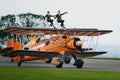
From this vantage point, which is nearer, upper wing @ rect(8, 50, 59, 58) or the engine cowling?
the engine cowling

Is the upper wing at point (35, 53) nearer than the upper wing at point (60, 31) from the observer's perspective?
Yes

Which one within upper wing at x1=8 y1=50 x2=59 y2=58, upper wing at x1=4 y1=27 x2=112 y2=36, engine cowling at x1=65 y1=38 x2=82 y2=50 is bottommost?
upper wing at x1=8 y1=50 x2=59 y2=58

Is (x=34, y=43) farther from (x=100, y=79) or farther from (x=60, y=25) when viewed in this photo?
(x=100, y=79)

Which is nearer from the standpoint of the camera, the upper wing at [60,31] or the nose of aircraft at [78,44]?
the nose of aircraft at [78,44]

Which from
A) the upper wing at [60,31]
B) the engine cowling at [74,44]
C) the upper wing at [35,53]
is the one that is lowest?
the upper wing at [35,53]

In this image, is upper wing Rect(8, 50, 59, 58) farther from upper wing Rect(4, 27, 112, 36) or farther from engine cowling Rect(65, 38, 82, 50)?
upper wing Rect(4, 27, 112, 36)

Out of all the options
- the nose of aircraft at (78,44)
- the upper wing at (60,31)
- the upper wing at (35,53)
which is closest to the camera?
the nose of aircraft at (78,44)

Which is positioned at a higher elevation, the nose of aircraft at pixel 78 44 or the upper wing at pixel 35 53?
the nose of aircraft at pixel 78 44

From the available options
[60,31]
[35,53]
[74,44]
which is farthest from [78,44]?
[35,53]

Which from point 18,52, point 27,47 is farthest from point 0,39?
point 18,52

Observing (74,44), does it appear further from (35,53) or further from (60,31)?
(35,53)

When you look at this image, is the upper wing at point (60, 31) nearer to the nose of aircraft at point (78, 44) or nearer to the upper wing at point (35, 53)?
the nose of aircraft at point (78, 44)

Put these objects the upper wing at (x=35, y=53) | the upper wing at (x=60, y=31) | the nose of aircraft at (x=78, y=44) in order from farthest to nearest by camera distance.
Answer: the upper wing at (x=60, y=31), the upper wing at (x=35, y=53), the nose of aircraft at (x=78, y=44)

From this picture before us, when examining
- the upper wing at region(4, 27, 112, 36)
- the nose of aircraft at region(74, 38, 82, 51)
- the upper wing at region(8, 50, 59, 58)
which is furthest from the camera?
the upper wing at region(4, 27, 112, 36)
